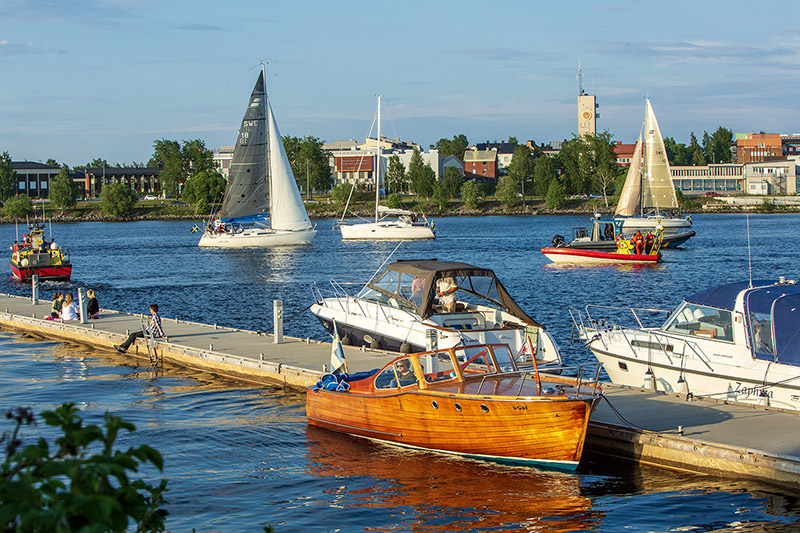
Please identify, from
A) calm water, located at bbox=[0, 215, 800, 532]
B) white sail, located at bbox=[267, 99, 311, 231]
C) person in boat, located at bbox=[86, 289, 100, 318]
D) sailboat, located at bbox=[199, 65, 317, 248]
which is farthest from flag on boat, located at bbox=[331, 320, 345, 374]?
sailboat, located at bbox=[199, 65, 317, 248]

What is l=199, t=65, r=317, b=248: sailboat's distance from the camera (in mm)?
78000

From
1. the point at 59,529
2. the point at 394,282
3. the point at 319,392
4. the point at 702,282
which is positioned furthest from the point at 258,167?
the point at 59,529

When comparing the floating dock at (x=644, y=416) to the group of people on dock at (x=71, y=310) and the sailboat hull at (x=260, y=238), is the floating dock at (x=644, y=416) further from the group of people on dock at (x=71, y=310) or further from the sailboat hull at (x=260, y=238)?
the sailboat hull at (x=260, y=238)

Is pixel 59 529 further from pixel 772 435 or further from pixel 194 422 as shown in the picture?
pixel 194 422

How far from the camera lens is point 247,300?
150ft

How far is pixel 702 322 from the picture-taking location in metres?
19.5

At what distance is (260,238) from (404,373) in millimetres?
64498

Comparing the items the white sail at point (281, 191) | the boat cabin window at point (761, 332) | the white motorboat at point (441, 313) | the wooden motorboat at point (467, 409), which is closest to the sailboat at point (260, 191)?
the white sail at point (281, 191)

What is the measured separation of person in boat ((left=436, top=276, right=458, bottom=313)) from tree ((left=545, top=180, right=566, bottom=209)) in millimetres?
152776

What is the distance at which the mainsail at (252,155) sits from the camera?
7825cm

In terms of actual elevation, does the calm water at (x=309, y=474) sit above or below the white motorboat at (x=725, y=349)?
below

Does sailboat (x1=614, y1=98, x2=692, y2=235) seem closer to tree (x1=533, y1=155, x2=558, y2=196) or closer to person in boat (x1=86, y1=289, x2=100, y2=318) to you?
person in boat (x1=86, y1=289, x2=100, y2=318)

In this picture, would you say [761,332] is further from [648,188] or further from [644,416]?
[648,188]

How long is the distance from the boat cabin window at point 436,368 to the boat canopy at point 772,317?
643 centimetres
